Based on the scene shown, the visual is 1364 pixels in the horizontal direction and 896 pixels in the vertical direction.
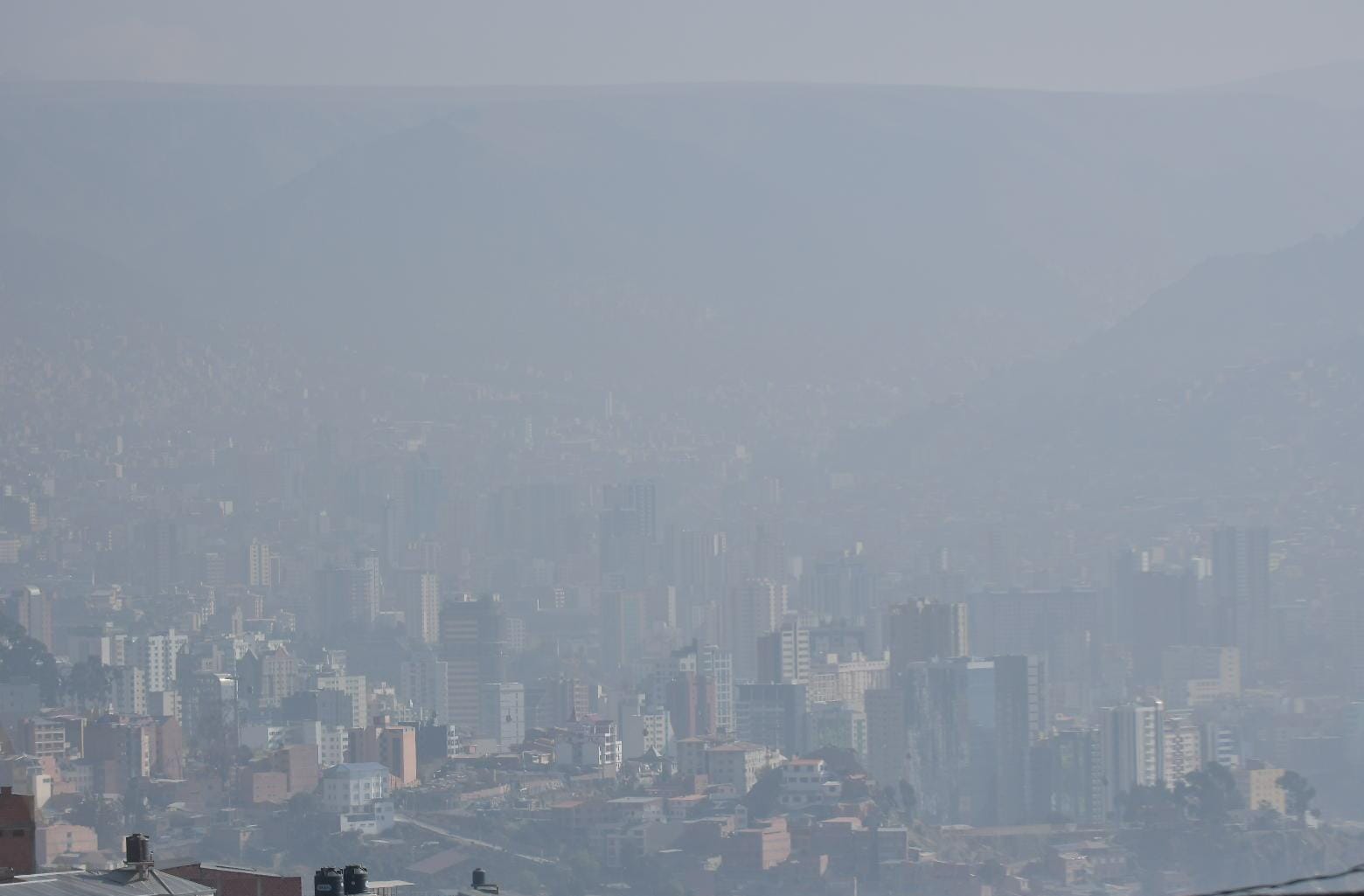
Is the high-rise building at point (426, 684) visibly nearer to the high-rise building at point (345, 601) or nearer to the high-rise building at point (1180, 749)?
the high-rise building at point (345, 601)

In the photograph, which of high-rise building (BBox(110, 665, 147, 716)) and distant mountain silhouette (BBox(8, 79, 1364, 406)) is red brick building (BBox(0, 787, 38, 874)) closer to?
high-rise building (BBox(110, 665, 147, 716))

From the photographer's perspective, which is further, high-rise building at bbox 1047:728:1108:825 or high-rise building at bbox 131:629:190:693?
high-rise building at bbox 131:629:190:693

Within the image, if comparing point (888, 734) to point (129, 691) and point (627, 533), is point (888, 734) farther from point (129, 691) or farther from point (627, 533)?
point (627, 533)

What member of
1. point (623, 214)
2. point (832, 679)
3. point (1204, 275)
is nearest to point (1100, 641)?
point (832, 679)

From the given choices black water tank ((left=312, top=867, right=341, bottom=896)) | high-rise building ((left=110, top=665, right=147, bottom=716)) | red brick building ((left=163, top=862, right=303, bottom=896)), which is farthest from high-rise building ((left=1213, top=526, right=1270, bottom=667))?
black water tank ((left=312, top=867, right=341, bottom=896))

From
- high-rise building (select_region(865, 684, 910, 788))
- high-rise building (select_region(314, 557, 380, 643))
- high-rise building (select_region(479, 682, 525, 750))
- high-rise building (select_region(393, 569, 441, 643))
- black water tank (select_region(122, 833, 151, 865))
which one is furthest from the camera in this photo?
high-rise building (select_region(393, 569, 441, 643))

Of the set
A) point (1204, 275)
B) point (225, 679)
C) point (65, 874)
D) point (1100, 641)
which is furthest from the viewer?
point (1204, 275)

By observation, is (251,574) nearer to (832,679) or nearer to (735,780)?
(832,679)
